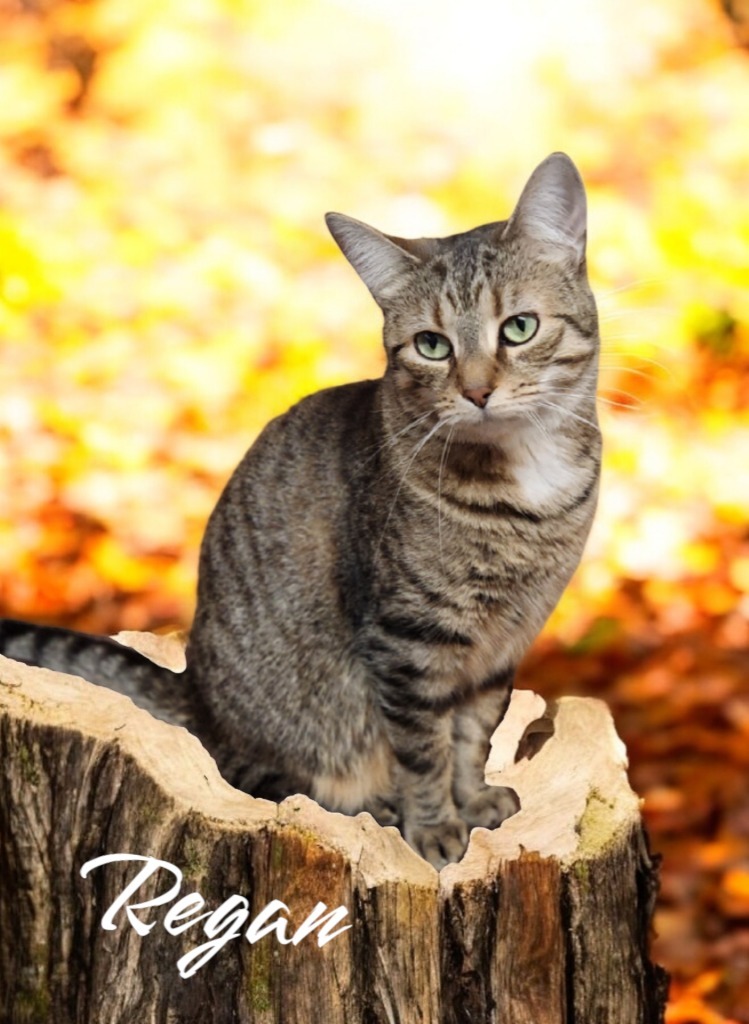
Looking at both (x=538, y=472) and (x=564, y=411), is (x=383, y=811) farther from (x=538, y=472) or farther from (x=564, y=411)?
(x=564, y=411)

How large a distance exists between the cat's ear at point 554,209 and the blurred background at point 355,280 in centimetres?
156

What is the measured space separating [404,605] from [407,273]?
1.80ft

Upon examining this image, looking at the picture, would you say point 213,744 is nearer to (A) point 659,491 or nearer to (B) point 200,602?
(B) point 200,602

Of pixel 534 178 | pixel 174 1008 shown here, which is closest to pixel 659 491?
pixel 534 178

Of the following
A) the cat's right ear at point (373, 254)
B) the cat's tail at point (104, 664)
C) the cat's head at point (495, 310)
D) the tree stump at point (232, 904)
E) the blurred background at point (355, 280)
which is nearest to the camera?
the tree stump at point (232, 904)

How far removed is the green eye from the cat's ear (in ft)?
0.49

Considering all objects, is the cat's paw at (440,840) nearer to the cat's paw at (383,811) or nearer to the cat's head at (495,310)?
the cat's paw at (383,811)

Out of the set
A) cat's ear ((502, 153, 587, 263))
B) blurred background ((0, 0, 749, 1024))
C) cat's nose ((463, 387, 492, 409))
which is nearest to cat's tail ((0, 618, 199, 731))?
cat's nose ((463, 387, 492, 409))

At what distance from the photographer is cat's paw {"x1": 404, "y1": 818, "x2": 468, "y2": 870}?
7.07ft

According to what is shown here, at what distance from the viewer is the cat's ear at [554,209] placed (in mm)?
2104

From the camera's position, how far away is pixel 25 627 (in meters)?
2.39

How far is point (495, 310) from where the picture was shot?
83.4 inches

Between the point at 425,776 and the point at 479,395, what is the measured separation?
2.22 ft

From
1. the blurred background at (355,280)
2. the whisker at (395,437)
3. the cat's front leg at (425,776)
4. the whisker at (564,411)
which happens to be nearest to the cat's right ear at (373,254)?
the whisker at (395,437)
